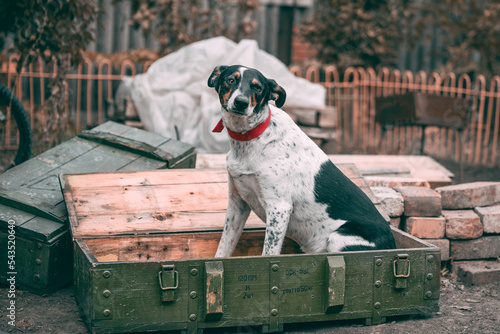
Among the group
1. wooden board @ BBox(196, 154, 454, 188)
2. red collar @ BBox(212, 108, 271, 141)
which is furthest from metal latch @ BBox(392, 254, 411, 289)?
wooden board @ BBox(196, 154, 454, 188)

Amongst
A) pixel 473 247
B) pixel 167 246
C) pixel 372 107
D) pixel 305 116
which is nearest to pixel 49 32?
pixel 167 246

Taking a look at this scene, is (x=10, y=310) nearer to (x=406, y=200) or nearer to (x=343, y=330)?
(x=343, y=330)

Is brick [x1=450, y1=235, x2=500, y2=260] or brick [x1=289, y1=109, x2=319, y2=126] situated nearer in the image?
brick [x1=450, y1=235, x2=500, y2=260]

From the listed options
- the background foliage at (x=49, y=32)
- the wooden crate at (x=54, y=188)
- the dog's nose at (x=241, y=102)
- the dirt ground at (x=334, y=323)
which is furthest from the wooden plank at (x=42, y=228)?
the background foliage at (x=49, y=32)

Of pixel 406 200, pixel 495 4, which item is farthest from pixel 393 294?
pixel 495 4

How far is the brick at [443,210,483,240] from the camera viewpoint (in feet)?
13.9

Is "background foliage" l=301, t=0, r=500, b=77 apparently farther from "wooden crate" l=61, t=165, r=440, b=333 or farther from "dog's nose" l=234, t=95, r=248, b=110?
"dog's nose" l=234, t=95, r=248, b=110

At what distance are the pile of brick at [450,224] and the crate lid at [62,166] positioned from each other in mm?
1680

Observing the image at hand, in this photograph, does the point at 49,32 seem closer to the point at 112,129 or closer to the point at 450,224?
the point at 112,129

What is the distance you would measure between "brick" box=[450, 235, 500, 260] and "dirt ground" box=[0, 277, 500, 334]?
0.57 metres

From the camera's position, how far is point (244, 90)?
9.77 ft

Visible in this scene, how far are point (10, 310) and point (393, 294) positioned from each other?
2186 millimetres

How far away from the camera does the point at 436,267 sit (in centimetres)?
325

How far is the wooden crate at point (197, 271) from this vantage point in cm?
278
